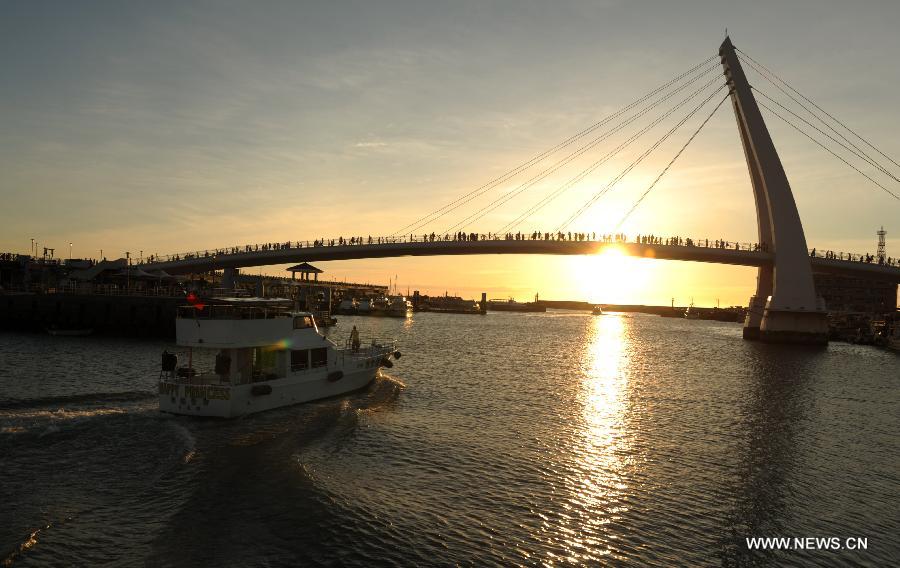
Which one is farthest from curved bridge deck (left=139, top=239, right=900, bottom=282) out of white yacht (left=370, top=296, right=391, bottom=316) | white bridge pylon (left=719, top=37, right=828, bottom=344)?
white yacht (left=370, top=296, right=391, bottom=316)

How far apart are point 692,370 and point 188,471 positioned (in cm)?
3401

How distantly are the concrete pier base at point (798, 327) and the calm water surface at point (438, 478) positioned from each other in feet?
119

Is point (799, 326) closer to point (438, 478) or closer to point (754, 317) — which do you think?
point (754, 317)

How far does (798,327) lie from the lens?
59094 millimetres

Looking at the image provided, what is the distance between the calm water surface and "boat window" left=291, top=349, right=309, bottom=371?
59.7 inches

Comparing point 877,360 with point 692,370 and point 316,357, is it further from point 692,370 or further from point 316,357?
point 316,357

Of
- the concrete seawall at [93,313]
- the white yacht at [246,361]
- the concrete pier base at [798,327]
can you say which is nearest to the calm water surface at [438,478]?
the white yacht at [246,361]

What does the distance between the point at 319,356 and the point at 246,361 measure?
3.47 m

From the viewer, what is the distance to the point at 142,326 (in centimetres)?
5131

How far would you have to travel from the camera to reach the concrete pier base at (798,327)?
59.0 metres

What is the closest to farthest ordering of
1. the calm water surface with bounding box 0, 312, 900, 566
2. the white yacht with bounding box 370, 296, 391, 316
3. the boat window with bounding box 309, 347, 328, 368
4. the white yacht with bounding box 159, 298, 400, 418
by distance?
the calm water surface with bounding box 0, 312, 900, 566 → the white yacht with bounding box 159, 298, 400, 418 → the boat window with bounding box 309, 347, 328, 368 → the white yacht with bounding box 370, 296, 391, 316

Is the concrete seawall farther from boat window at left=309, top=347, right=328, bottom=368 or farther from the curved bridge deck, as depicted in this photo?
boat window at left=309, top=347, right=328, bottom=368

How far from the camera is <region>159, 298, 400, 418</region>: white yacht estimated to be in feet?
59.7

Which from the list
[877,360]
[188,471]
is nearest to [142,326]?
[188,471]
